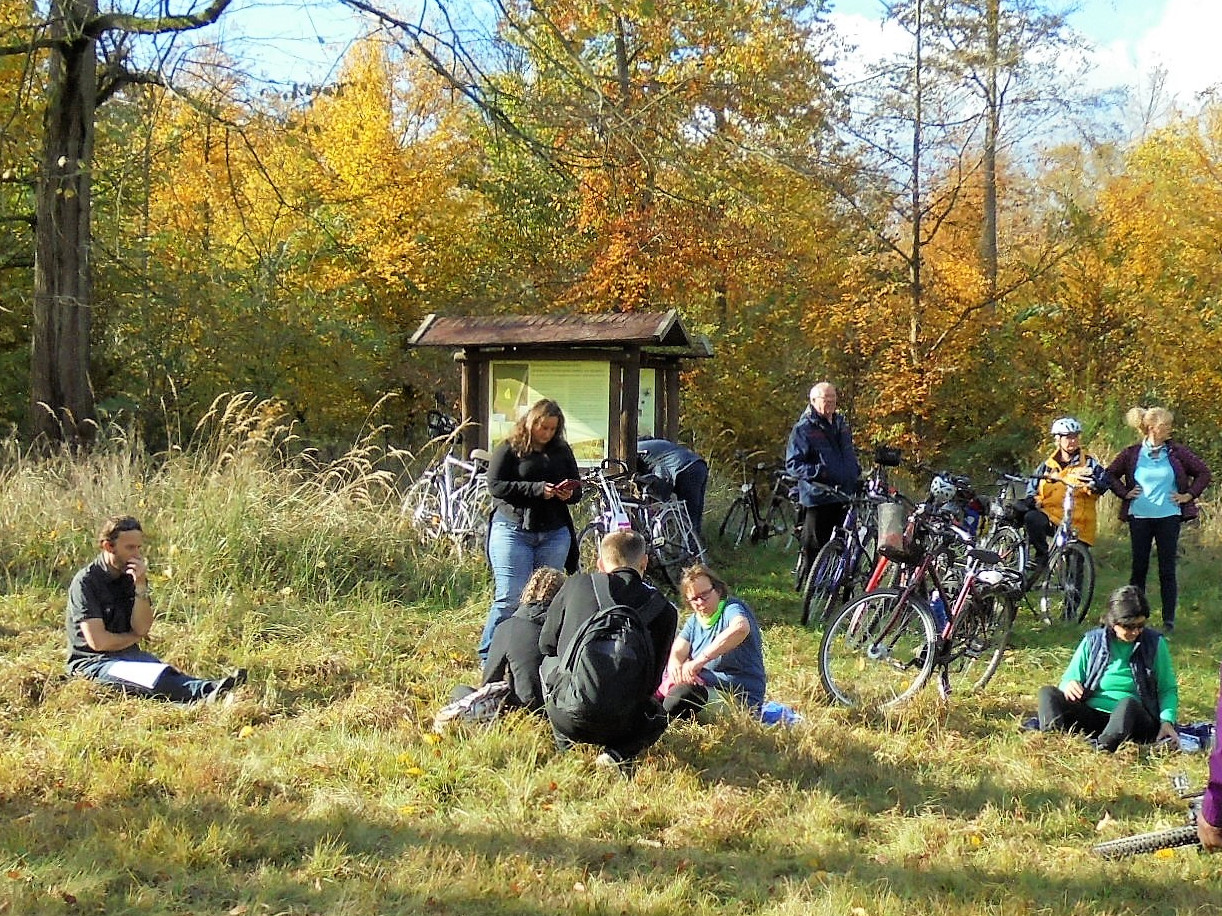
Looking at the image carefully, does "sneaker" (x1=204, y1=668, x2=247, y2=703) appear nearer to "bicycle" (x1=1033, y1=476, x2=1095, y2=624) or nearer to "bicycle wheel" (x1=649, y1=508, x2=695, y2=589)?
"bicycle wheel" (x1=649, y1=508, x2=695, y2=589)

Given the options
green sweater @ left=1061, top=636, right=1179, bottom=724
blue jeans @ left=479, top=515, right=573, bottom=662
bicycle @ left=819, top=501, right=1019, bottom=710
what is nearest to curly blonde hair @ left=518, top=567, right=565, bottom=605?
blue jeans @ left=479, top=515, right=573, bottom=662

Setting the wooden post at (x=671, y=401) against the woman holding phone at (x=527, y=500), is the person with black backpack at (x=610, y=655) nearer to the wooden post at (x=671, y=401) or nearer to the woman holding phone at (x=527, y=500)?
the woman holding phone at (x=527, y=500)

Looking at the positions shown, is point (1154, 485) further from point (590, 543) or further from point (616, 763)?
point (616, 763)

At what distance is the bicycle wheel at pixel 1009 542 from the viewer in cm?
956

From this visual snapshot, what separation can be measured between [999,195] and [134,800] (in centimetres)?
2260

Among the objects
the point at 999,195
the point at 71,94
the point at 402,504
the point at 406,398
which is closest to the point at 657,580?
the point at 402,504

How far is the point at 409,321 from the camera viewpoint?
19.4 m

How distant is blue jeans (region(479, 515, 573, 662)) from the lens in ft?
22.1

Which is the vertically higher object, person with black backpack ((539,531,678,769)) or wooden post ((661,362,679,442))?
wooden post ((661,362,679,442))

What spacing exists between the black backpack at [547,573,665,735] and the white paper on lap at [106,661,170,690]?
228cm

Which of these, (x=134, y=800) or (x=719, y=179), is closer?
(x=134, y=800)

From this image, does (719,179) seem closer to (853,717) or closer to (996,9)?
(853,717)

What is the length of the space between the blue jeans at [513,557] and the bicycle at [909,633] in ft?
5.23

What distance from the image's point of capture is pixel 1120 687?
615cm
